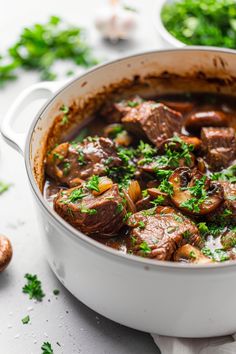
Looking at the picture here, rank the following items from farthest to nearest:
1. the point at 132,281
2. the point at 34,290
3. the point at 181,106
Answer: the point at 181,106 < the point at 34,290 < the point at 132,281

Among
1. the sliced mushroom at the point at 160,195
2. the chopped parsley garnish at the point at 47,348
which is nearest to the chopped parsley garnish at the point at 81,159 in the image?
the sliced mushroom at the point at 160,195

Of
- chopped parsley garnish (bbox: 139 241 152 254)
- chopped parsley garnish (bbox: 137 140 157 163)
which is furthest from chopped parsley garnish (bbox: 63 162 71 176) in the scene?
chopped parsley garnish (bbox: 139 241 152 254)

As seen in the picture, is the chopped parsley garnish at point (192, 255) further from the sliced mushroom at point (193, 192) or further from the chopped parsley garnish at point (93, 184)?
the chopped parsley garnish at point (93, 184)

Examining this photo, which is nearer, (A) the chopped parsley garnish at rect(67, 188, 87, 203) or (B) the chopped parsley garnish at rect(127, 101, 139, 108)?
(A) the chopped parsley garnish at rect(67, 188, 87, 203)

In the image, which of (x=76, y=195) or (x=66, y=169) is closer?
(x=76, y=195)

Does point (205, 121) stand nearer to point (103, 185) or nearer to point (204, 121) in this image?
point (204, 121)

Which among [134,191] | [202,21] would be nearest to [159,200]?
[134,191]

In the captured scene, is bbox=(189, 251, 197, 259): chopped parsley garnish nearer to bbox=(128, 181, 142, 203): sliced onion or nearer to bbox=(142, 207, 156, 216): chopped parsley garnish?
bbox=(142, 207, 156, 216): chopped parsley garnish
